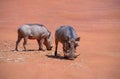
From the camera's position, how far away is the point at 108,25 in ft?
100

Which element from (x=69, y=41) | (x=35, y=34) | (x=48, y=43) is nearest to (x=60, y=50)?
(x=48, y=43)

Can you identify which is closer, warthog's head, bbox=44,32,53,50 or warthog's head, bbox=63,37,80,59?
warthog's head, bbox=63,37,80,59

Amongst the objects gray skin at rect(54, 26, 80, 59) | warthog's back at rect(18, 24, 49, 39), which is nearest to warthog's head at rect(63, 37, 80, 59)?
gray skin at rect(54, 26, 80, 59)

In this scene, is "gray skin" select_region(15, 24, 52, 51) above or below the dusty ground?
above

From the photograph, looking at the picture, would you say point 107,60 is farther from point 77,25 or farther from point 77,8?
point 77,8

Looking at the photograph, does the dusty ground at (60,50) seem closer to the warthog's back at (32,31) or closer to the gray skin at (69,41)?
the gray skin at (69,41)

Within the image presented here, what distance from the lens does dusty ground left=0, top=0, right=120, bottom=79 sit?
41.5 ft

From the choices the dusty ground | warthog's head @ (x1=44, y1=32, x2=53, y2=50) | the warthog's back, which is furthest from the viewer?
warthog's head @ (x1=44, y1=32, x2=53, y2=50)

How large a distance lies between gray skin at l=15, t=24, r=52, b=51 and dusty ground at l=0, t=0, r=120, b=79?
24.4 inches

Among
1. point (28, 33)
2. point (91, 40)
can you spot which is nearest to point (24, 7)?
point (91, 40)

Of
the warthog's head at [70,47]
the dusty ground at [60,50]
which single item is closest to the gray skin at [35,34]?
the dusty ground at [60,50]

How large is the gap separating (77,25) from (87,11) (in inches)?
275

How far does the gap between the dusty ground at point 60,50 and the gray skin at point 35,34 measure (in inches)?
24.4

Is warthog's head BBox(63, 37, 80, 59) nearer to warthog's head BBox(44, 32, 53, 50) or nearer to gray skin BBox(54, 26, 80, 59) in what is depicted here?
gray skin BBox(54, 26, 80, 59)
